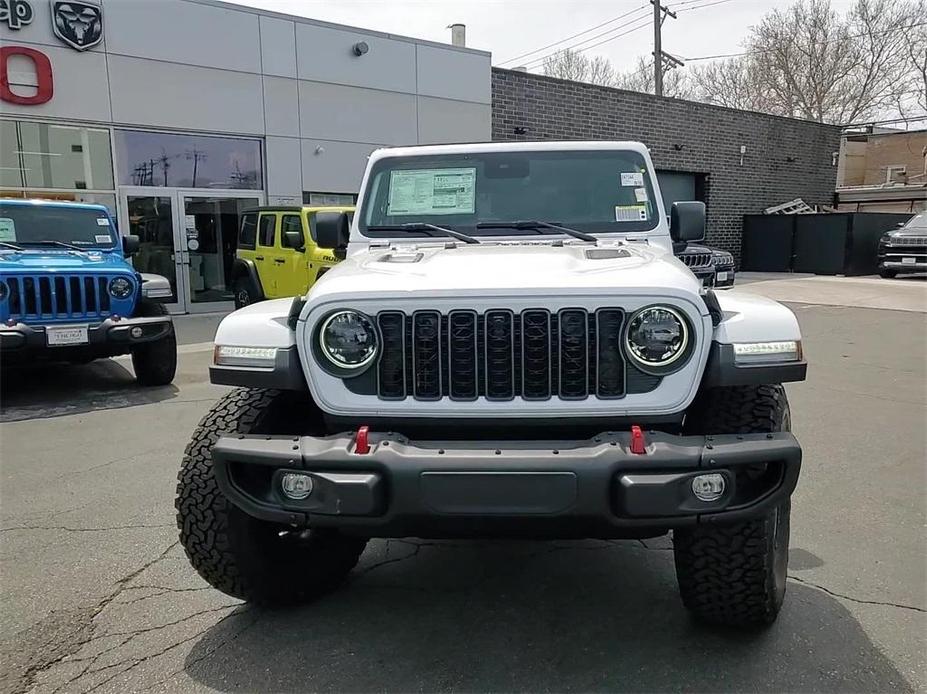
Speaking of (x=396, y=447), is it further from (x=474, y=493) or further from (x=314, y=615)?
(x=314, y=615)

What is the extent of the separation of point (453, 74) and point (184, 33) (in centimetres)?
531

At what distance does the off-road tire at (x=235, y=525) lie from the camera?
2605 millimetres

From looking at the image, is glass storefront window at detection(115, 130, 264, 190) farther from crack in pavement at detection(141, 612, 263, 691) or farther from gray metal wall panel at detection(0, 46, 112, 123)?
crack in pavement at detection(141, 612, 263, 691)

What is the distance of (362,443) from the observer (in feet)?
7.31

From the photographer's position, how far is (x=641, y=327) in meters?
2.37

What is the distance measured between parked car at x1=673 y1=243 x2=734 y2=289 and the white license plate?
767 cm

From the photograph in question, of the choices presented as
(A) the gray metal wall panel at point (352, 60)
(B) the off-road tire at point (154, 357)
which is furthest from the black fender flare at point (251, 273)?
(B) the off-road tire at point (154, 357)

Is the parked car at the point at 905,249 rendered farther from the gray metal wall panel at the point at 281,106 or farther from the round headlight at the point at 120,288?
the round headlight at the point at 120,288

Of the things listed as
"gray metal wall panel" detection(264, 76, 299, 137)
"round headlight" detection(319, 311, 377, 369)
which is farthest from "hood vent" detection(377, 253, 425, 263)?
"gray metal wall panel" detection(264, 76, 299, 137)

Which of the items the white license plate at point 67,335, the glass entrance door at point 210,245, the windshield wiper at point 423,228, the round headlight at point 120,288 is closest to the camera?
the windshield wiper at point 423,228

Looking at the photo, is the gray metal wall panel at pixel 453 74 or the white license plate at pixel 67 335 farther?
the gray metal wall panel at pixel 453 74

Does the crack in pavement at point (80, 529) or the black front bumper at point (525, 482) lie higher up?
the black front bumper at point (525, 482)

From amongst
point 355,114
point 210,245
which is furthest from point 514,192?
point 355,114

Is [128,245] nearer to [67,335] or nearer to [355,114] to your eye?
[67,335]
